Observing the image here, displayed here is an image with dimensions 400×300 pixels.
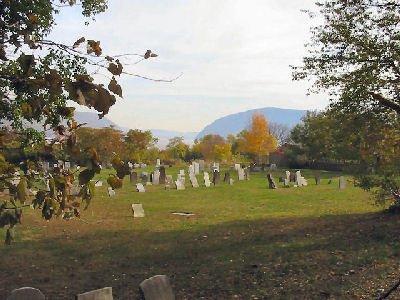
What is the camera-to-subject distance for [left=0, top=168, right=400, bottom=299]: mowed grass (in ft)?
23.9

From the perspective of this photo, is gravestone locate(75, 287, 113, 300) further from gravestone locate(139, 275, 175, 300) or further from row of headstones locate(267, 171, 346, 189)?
row of headstones locate(267, 171, 346, 189)

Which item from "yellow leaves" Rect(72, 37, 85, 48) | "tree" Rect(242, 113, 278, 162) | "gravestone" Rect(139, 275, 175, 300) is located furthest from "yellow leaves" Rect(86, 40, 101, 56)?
"tree" Rect(242, 113, 278, 162)

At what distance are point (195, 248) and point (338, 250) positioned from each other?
12.1 ft

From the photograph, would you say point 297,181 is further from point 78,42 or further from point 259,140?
point 259,140

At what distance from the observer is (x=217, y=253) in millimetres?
9586

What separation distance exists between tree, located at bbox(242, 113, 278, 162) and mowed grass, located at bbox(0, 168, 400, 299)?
40.4 m

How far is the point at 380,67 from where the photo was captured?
32.3 ft

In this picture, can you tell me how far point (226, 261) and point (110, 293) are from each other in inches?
184

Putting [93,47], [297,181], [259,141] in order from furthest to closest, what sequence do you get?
1. [259,141]
2. [297,181]
3. [93,47]

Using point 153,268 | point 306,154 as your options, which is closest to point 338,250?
point 153,268

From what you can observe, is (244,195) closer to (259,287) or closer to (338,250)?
(338,250)

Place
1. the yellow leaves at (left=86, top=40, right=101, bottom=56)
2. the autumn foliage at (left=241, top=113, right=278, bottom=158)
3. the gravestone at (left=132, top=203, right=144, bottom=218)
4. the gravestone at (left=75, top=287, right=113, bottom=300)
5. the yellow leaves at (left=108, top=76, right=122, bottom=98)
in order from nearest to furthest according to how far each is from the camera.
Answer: the yellow leaves at (left=108, top=76, right=122, bottom=98) < the yellow leaves at (left=86, top=40, right=101, bottom=56) < the gravestone at (left=75, top=287, right=113, bottom=300) < the gravestone at (left=132, top=203, right=144, bottom=218) < the autumn foliage at (left=241, top=113, right=278, bottom=158)

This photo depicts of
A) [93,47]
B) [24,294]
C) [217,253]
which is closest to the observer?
[93,47]

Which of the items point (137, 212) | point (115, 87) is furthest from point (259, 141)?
point (115, 87)
